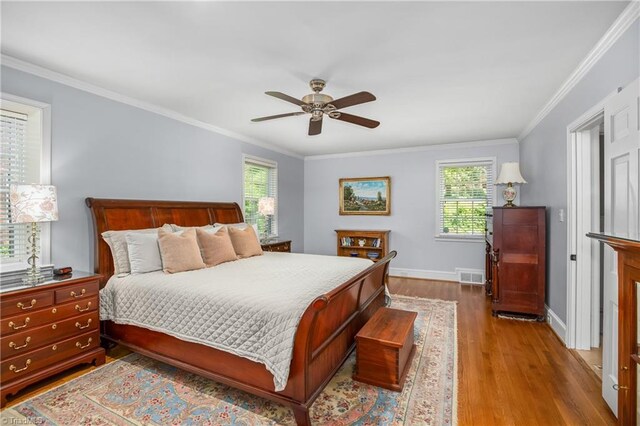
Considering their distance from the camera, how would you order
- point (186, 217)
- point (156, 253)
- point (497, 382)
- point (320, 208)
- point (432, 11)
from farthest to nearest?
point (320, 208), point (186, 217), point (156, 253), point (497, 382), point (432, 11)

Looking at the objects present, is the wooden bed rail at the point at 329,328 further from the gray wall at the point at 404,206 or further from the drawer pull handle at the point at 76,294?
the gray wall at the point at 404,206

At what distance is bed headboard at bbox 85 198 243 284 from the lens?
9.70 ft

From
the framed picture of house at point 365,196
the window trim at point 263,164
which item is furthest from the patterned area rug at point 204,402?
the framed picture of house at point 365,196

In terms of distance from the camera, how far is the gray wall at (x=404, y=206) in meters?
5.48

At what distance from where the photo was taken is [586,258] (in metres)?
2.80

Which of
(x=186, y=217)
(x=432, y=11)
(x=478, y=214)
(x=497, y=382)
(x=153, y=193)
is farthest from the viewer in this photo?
(x=478, y=214)

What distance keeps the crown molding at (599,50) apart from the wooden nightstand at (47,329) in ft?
13.8

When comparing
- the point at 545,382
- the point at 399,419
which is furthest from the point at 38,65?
the point at 545,382

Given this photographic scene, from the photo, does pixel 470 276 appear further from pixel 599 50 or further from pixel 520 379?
pixel 599 50

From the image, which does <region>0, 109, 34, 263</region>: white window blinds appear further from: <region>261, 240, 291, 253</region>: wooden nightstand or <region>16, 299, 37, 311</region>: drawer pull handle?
<region>261, 240, 291, 253</region>: wooden nightstand

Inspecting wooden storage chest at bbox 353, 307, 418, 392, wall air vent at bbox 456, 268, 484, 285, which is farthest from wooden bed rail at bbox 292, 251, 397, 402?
wall air vent at bbox 456, 268, 484, 285

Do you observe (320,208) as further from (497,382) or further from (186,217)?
(497,382)

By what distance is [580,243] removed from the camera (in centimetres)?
282

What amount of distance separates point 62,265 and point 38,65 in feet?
5.73
